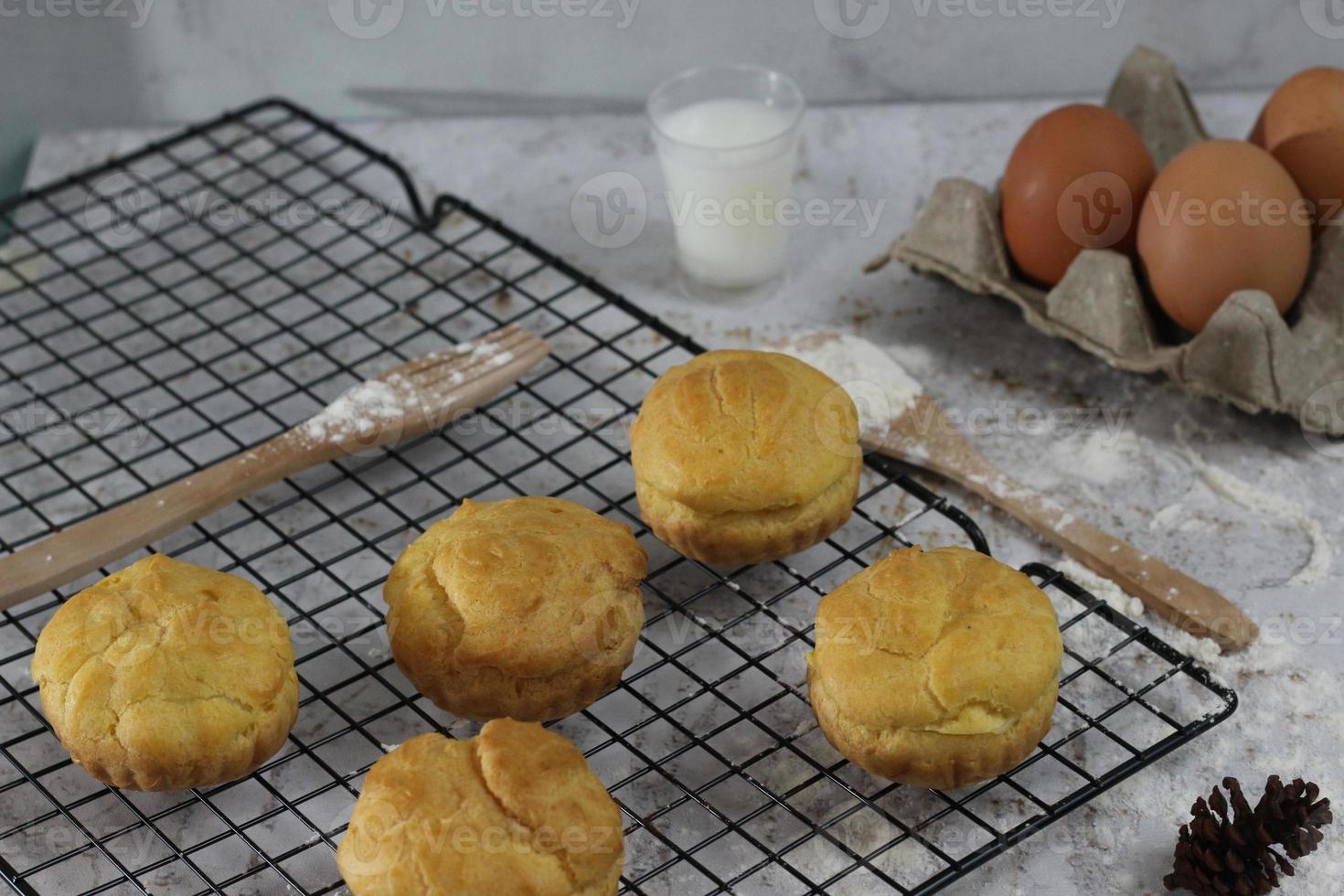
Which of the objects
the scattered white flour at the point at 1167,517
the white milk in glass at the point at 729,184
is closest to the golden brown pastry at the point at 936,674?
the scattered white flour at the point at 1167,517

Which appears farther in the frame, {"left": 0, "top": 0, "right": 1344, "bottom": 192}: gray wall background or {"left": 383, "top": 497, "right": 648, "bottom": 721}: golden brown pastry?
{"left": 0, "top": 0, "right": 1344, "bottom": 192}: gray wall background

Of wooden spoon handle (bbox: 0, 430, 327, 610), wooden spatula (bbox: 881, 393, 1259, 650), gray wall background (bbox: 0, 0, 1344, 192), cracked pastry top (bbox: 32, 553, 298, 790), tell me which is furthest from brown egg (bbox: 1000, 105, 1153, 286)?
cracked pastry top (bbox: 32, 553, 298, 790)

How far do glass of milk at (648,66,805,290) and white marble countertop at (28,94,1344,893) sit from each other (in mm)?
80

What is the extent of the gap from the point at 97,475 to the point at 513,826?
97 centimetres

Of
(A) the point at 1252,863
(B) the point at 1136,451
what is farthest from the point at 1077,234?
(A) the point at 1252,863

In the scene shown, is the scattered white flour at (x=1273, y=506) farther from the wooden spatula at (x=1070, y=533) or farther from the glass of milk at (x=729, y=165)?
the glass of milk at (x=729, y=165)

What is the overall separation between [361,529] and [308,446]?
0.50ft

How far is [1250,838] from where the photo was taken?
59.6 inches

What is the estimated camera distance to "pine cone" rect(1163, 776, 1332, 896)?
151 centimetres

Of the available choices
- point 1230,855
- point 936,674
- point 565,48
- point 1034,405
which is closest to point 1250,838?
point 1230,855

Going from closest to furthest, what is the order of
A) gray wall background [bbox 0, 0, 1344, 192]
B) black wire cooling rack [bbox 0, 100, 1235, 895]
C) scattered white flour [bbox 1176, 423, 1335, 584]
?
1. black wire cooling rack [bbox 0, 100, 1235, 895]
2. scattered white flour [bbox 1176, 423, 1335, 584]
3. gray wall background [bbox 0, 0, 1344, 192]

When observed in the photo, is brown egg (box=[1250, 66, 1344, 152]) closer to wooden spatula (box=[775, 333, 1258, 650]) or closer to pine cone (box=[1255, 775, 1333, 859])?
wooden spatula (box=[775, 333, 1258, 650])

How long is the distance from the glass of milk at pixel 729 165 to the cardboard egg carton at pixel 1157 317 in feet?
0.74

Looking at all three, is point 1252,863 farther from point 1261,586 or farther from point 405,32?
point 405,32
